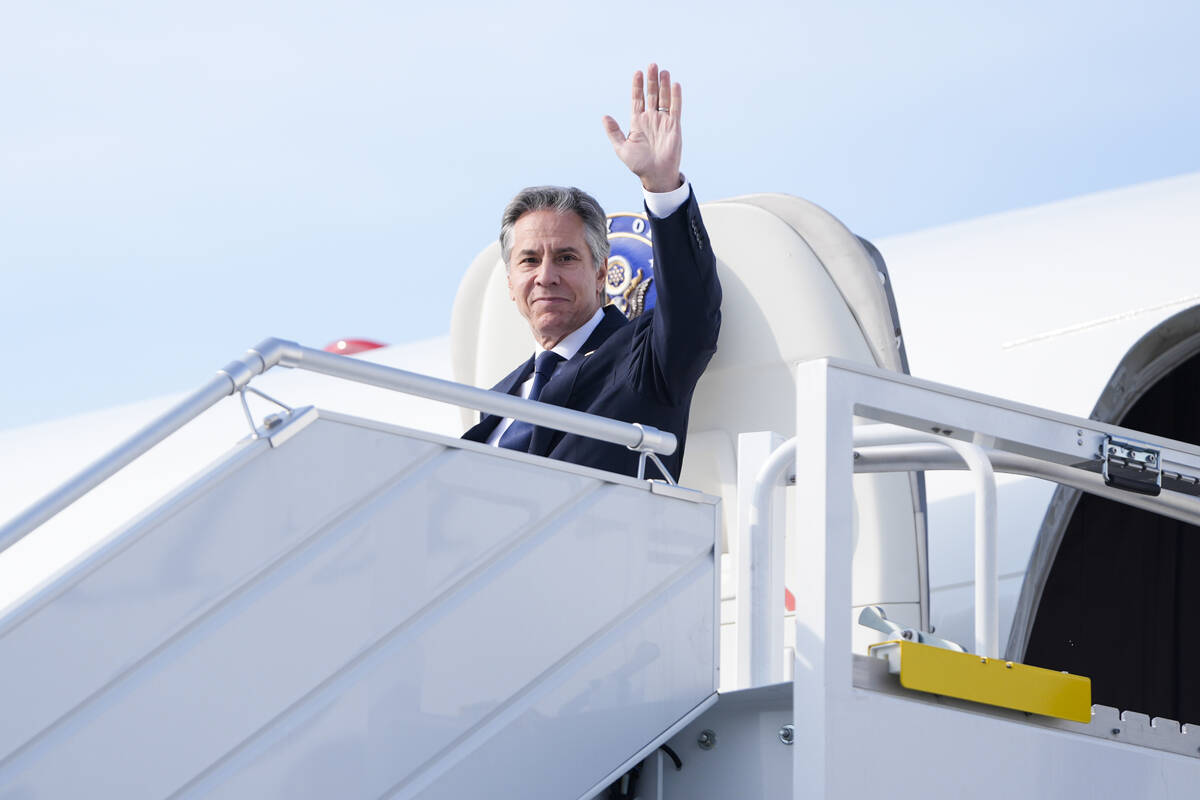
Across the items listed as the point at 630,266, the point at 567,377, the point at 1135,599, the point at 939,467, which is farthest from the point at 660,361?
the point at 1135,599

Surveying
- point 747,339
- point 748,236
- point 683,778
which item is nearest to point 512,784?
point 683,778

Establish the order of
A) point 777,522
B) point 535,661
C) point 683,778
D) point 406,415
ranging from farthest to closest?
point 406,415 < point 777,522 < point 683,778 < point 535,661

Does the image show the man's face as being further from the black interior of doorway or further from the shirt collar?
the black interior of doorway

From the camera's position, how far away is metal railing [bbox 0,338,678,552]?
7.30ft

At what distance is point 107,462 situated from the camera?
7.40 ft

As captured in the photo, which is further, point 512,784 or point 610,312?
point 610,312

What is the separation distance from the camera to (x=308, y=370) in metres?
2.50

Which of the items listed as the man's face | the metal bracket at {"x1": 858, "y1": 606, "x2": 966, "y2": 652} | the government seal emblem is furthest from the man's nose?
the metal bracket at {"x1": 858, "y1": 606, "x2": 966, "y2": 652}

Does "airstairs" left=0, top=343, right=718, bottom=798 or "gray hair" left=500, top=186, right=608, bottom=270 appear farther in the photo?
"gray hair" left=500, top=186, right=608, bottom=270

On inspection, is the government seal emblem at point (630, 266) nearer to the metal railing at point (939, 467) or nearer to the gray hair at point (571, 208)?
the gray hair at point (571, 208)

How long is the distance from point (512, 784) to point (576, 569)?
394 millimetres

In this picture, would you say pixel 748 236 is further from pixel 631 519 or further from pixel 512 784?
pixel 512 784

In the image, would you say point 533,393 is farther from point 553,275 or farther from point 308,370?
point 308,370

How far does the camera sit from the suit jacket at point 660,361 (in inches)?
152
